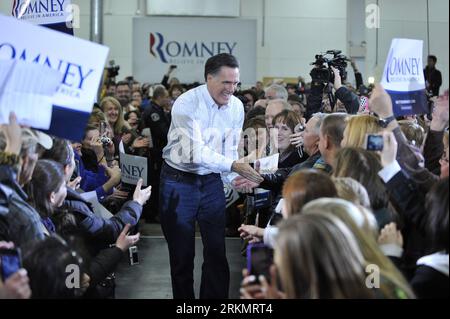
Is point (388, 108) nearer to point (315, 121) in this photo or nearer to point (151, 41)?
point (315, 121)

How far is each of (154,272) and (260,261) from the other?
370 centimetres

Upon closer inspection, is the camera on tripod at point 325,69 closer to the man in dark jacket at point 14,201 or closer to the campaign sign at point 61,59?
the campaign sign at point 61,59

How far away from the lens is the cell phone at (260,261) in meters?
2.64

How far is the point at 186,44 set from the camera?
614 inches

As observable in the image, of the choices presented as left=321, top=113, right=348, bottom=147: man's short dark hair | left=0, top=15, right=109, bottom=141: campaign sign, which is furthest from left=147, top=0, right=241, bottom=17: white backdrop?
left=0, top=15, right=109, bottom=141: campaign sign

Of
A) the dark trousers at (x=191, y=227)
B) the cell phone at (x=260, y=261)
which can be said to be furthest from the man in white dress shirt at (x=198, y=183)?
the cell phone at (x=260, y=261)

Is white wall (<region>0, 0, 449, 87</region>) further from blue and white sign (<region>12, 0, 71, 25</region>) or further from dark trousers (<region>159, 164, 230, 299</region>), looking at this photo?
dark trousers (<region>159, 164, 230, 299</region>)

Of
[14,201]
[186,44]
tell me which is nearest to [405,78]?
[14,201]

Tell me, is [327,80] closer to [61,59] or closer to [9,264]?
[61,59]

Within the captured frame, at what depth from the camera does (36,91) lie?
10.2 ft

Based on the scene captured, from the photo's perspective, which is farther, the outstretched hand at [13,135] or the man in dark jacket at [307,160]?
the man in dark jacket at [307,160]

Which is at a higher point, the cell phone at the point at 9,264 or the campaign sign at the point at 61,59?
the campaign sign at the point at 61,59

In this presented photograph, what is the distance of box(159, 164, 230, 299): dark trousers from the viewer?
481cm

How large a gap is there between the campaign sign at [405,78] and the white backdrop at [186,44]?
10.5 m
